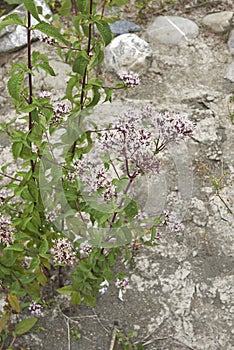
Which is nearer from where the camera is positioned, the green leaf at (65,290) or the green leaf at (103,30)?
the green leaf at (103,30)

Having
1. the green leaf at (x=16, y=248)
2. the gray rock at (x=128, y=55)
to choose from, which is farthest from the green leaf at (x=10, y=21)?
the gray rock at (x=128, y=55)

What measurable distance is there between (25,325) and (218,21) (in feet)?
7.87

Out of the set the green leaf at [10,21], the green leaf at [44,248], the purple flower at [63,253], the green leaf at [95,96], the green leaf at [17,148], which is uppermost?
the green leaf at [10,21]

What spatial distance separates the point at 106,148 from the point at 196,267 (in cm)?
100

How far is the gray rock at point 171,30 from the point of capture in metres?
3.54

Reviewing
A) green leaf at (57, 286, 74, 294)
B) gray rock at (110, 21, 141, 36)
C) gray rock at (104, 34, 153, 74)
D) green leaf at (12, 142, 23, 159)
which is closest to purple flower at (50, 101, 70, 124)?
green leaf at (12, 142, 23, 159)

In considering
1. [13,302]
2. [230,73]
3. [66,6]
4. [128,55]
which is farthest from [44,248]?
[230,73]

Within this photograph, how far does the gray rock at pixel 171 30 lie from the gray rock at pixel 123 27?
9 centimetres

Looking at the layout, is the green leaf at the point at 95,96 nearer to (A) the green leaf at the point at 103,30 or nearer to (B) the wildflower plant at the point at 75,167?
(B) the wildflower plant at the point at 75,167

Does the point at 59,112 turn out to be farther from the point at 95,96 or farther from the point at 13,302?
the point at 13,302

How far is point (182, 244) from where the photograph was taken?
252 centimetres

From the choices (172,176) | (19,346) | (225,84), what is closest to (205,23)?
(225,84)

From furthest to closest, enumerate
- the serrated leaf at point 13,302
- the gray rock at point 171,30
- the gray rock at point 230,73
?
the gray rock at point 171,30 < the gray rock at point 230,73 < the serrated leaf at point 13,302

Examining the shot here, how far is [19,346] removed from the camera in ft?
7.13
